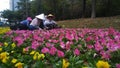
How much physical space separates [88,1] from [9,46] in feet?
138

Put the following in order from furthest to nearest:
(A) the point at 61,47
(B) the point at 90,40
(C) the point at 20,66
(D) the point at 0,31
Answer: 1. (D) the point at 0,31
2. (B) the point at 90,40
3. (A) the point at 61,47
4. (C) the point at 20,66

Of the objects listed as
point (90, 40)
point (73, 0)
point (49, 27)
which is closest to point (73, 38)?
point (90, 40)

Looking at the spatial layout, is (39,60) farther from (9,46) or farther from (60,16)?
(60,16)

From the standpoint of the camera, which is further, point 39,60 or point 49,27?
point 49,27

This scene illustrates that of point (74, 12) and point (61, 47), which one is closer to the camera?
point (61, 47)

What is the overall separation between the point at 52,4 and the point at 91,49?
144 feet

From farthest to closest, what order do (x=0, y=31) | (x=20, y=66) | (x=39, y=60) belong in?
(x=0, y=31)
(x=39, y=60)
(x=20, y=66)

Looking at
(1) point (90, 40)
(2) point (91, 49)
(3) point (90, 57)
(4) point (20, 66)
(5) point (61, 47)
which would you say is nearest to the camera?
(4) point (20, 66)

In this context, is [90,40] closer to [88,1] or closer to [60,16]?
[88,1]

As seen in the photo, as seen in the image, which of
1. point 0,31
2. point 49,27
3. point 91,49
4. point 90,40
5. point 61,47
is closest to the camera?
point 91,49

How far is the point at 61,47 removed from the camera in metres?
4.58

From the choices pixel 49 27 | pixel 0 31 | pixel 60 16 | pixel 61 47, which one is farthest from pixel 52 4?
pixel 61 47

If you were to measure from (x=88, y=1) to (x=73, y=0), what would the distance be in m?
3.75

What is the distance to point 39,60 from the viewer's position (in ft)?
11.3
